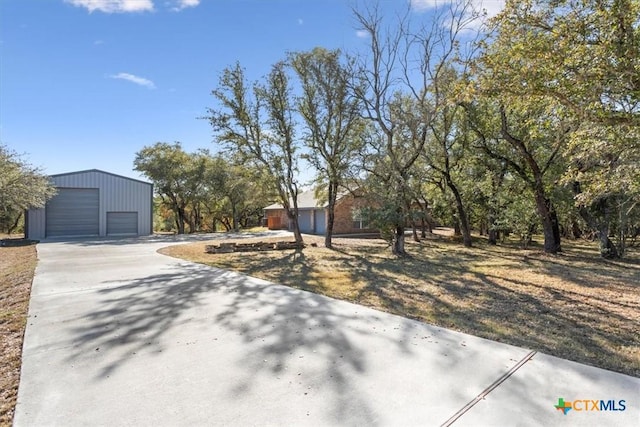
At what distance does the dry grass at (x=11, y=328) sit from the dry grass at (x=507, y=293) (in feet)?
13.6

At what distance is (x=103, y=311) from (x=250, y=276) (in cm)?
338

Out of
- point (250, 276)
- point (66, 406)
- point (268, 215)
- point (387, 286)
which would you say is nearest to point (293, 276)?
point (250, 276)

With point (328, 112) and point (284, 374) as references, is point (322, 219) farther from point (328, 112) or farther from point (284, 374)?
point (284, 374)

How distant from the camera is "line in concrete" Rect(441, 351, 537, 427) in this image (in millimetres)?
2354

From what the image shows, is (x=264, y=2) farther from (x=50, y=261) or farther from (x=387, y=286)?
(x=50, y=261)

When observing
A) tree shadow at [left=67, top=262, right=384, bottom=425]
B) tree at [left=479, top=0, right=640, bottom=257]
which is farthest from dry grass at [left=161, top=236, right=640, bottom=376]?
tree at [left=479, top=0, right=640, bottom=257]

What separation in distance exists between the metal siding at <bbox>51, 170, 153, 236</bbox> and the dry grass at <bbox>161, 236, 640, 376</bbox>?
14.8m

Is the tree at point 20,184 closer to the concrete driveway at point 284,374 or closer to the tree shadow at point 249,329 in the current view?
the tree shadow at point 249,329

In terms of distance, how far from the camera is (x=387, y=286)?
705cm

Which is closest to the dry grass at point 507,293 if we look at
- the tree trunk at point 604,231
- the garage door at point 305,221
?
the tree trunk at point 604,231

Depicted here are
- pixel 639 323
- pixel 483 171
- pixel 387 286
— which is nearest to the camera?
pixel 639 323

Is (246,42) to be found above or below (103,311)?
above

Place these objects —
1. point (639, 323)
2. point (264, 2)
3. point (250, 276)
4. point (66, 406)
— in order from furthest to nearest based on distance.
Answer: point (264, 2)
point (250, 276)
point (639, 323)
point (66, 406)

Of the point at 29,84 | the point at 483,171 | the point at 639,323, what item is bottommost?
the point at 639,323
